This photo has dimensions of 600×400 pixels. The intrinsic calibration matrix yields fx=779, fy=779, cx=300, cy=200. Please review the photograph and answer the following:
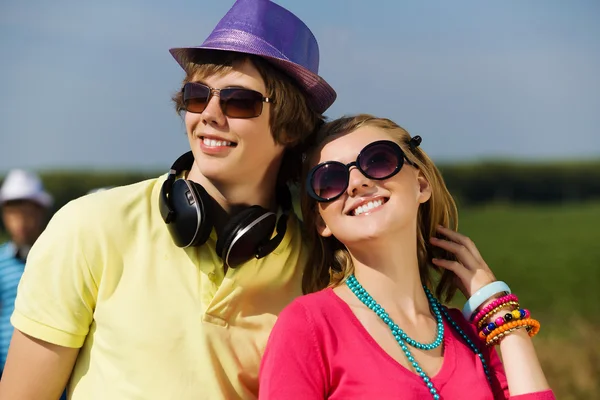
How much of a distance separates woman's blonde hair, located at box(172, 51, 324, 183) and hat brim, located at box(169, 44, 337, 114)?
2 centimetres

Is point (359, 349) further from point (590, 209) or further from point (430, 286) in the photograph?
point (590, 209)

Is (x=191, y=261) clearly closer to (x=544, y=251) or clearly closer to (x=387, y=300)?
(x=387, y=300)

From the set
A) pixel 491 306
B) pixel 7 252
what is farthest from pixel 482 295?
pixel 7 252

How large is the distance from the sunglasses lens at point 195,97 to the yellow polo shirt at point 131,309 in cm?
41

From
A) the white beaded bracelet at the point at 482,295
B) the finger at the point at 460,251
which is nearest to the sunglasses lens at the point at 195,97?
the finger at the point at 460,251

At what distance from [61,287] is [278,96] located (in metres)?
1.05

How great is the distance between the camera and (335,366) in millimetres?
2457

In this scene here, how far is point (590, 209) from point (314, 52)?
4190 centimetres

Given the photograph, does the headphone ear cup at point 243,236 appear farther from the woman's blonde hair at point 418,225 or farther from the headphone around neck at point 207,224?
the woman's blonde hair at point 418,225

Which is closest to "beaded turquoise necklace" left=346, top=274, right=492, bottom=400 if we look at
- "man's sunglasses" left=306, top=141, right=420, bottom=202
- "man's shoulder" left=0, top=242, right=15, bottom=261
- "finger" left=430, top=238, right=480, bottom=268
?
"finger" left=430, top=238, right=480, bottom=268

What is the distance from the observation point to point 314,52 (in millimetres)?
3129

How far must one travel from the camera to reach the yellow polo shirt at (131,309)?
2.64 meters

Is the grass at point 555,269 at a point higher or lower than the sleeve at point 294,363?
lower

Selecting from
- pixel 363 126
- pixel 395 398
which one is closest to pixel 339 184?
pixel 363 126
